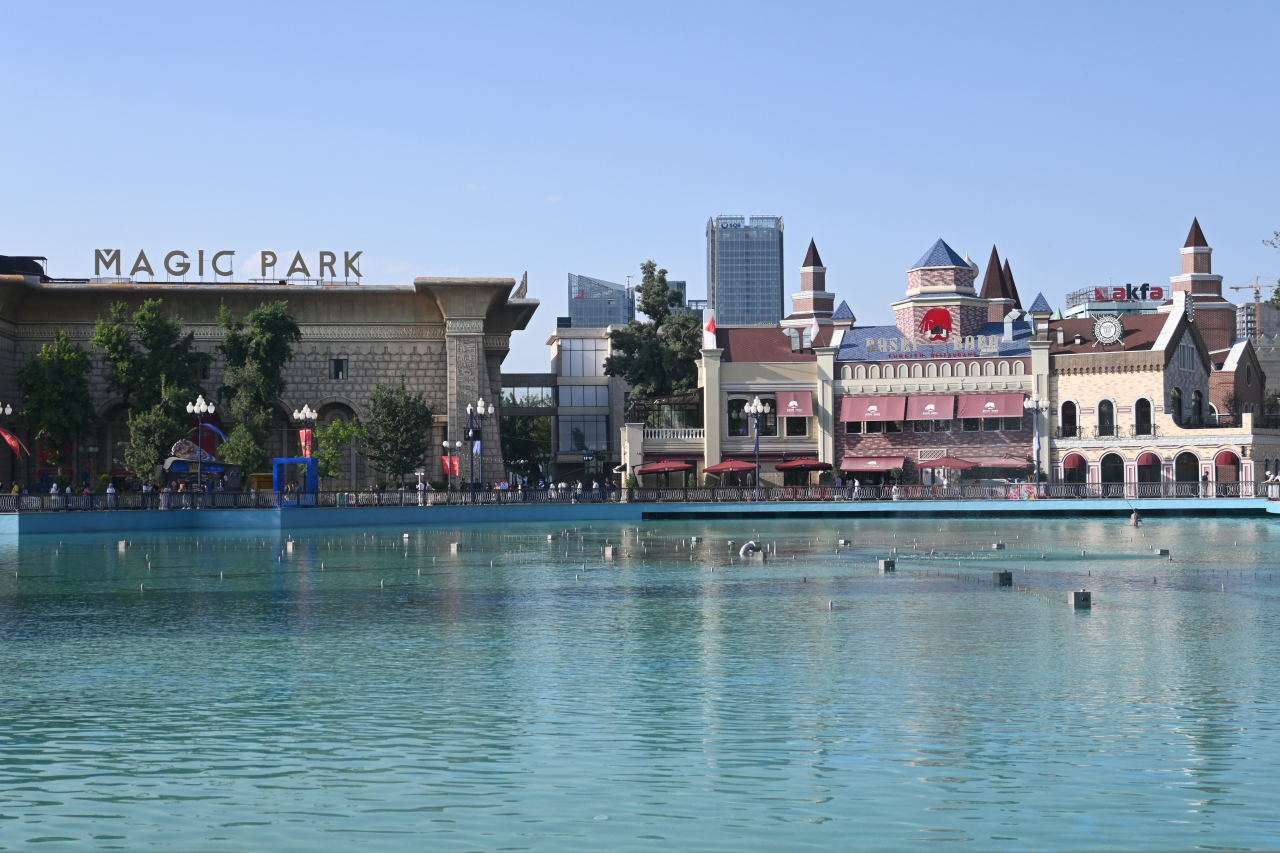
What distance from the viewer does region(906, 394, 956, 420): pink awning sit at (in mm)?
71562

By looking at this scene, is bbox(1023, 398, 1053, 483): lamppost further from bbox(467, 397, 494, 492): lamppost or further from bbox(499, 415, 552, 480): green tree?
bbox(499, 415, 552, 480): green tree

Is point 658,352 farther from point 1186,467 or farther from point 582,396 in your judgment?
point 1186,467

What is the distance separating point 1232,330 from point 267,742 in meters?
74.6

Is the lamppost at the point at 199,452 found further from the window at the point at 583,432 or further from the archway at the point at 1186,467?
the archway at the point at 1186,467

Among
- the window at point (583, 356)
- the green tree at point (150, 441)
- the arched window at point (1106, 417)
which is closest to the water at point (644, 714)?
the green tree at point (150, 441)

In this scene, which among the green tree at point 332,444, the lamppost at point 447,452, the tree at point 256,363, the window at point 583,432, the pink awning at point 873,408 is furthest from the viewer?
the window at point 583,432

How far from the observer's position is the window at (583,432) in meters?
97.3

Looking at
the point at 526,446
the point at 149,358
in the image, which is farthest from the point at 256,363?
the point at 526,446

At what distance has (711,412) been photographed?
7212cm

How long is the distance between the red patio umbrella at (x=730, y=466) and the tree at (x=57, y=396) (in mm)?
30419

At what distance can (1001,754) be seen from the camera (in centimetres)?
1295

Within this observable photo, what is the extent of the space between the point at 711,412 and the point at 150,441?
27502 millimetres

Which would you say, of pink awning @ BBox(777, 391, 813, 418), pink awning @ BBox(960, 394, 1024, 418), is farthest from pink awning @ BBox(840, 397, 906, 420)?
pink awning @ BBox(960, 394, 1024, 418)

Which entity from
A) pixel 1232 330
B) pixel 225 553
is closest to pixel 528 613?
pixel 225 553
